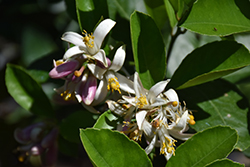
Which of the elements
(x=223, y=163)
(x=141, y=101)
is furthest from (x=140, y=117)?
(x=223, y=163)

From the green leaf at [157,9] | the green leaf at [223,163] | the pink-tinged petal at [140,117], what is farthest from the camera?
the green leaf at [157,9]

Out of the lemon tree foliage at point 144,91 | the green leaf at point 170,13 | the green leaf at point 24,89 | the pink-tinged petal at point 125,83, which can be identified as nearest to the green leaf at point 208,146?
the lemon tree foliage at point 144,91

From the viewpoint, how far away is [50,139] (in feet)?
3.99

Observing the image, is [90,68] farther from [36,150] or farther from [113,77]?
[36,150]

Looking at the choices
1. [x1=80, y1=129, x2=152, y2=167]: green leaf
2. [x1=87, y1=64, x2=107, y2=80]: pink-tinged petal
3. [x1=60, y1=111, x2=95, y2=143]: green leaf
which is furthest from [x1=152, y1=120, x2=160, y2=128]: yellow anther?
[x1=60, y1=111, x2=95, y2=143]: green leaf

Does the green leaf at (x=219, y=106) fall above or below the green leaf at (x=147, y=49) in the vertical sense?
below

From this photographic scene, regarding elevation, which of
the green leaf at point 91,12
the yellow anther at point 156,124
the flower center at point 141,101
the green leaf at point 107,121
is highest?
the green leaf at point 91,12

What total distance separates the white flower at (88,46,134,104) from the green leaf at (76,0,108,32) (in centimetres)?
17

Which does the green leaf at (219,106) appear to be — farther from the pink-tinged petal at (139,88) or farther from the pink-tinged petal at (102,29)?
the pink-tinged petal at (102,29)

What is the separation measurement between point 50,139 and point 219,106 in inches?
25.9

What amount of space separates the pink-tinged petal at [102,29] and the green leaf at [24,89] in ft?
1.24

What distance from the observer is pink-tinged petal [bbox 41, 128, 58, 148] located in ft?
3.94

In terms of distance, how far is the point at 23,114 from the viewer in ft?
6.59

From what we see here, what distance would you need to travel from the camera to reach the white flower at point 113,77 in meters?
0.92
